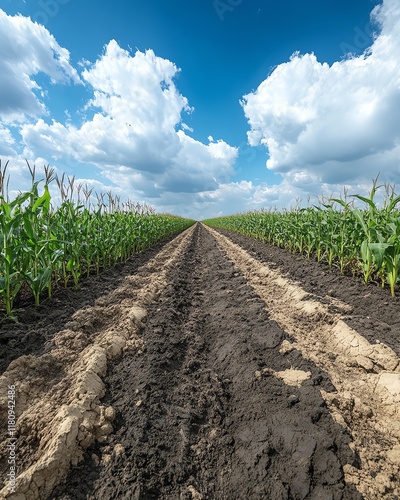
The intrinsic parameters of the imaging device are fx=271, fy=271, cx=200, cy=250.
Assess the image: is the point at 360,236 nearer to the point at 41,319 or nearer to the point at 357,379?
the point at 357,379

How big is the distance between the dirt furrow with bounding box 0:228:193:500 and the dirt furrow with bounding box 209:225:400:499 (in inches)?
62.9

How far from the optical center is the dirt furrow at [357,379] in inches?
61.2

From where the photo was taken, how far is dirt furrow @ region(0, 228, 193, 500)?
153 cm

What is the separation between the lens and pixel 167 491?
147 cm

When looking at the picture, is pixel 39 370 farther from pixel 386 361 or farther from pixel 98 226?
pixel 98 226

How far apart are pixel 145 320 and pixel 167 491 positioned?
7.45 ft

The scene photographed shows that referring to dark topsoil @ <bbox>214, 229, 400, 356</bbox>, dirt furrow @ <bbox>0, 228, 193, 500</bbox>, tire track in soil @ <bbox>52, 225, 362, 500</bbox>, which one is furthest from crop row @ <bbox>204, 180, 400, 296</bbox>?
dirt furrow @ <bbox>0, 228, 193, 500</bbox>

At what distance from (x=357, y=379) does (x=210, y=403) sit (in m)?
1.35

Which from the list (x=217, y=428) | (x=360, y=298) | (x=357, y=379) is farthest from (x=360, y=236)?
(x=217, y=428)

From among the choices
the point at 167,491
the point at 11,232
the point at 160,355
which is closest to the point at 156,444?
the point at 167,491

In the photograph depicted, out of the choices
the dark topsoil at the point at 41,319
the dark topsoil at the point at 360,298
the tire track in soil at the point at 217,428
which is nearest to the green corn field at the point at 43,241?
the dark topsoil at the point at 41,319

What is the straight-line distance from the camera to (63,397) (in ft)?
6.73

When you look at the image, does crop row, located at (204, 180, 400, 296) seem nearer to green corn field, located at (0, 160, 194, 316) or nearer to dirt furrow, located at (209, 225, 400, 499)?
dirt furrow, located at (209, 225, 400, 499)
